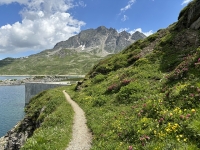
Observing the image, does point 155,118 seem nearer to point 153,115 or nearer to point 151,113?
point 153,115

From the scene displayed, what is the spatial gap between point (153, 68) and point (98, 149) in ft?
67.0

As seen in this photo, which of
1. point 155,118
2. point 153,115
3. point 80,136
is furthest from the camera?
point 80,136

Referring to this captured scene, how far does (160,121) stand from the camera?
12789mm

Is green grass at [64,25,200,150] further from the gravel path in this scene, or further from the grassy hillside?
the gravel path

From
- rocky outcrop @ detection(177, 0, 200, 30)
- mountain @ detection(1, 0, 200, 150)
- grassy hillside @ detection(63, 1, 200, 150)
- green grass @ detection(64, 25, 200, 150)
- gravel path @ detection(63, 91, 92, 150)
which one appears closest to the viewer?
green grass @ detection(64, 25, 200, 150)

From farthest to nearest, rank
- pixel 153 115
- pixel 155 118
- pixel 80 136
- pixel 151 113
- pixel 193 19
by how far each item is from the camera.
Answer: pixel 193 19, pixel 80 136, pixel 151 113, pixel 153 115, pixel 155 118

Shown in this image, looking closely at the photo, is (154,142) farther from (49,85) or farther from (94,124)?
(49,85)

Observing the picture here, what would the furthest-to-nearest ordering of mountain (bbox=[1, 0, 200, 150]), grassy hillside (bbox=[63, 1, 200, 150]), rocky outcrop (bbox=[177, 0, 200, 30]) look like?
1. rocky outcrop (bbox=[177, 0, 200, 30])
2. mountain (bbox=[1, 0, 200, 150])
3. grassy hillside (bbox=[63, 1, 200, 150])

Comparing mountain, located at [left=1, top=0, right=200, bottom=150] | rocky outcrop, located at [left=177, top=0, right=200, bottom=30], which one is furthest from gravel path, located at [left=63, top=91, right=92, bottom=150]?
rocky outcrop, located at [left=177, top=0, right=200, bottom=30]

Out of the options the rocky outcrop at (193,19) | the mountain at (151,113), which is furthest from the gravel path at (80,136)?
the rocky outcrop at (193,19)

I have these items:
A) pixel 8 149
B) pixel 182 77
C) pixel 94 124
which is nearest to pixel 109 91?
pixel 94 124

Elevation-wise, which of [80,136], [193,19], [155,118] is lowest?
[80,136]

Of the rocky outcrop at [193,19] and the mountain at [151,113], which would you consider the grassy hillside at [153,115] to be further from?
the rocky outcrop at [193,19]

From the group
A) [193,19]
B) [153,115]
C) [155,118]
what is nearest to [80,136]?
[153,115]
